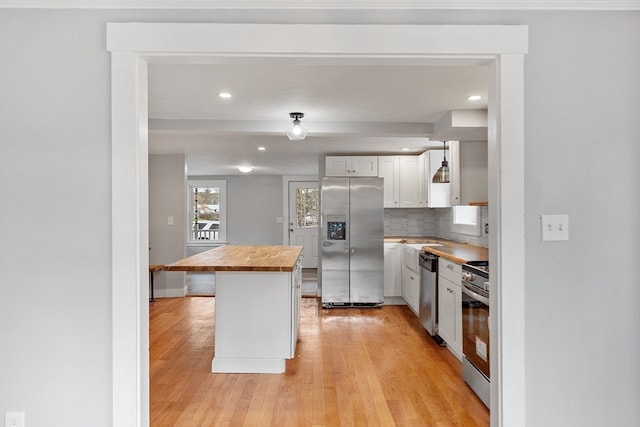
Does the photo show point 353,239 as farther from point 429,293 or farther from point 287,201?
point 287,201

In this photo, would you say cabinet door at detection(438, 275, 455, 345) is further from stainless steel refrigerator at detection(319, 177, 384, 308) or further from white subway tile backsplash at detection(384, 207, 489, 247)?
white subway tile backsplash at detection(384, 207, 489, 247)

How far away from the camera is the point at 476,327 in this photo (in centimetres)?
268

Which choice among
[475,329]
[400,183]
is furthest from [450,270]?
[400,183]

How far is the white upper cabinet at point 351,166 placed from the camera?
5402mm

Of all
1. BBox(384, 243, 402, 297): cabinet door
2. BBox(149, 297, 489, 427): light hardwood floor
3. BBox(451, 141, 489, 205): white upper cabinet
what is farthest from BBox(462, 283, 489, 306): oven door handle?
BBox(384, 243, 402, 297): cabinet door

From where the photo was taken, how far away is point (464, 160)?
4270 mm

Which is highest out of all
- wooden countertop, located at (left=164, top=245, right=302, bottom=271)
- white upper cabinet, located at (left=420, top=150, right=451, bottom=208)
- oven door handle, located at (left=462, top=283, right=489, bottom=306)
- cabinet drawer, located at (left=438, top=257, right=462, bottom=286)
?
white upper cabinet, located at (left=420, top=150, right=451, bottom=208)

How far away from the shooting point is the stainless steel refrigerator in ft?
17.0

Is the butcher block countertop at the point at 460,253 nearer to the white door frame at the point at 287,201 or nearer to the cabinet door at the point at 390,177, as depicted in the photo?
the cabinet door at the point at 390,177

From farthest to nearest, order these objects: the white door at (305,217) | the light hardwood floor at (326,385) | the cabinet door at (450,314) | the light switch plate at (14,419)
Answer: the white door at (305,217)
the cabinet door at (450,314)
the light hardwood floor at (326,385)
the light switch plate at (14,419)

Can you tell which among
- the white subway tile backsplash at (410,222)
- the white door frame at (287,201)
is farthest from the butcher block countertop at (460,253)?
the white door frame at (287,201)

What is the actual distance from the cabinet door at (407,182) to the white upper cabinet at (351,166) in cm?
40

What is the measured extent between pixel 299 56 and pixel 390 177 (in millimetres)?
4042

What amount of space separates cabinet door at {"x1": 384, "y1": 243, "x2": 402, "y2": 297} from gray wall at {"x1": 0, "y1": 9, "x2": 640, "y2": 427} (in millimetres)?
3685
